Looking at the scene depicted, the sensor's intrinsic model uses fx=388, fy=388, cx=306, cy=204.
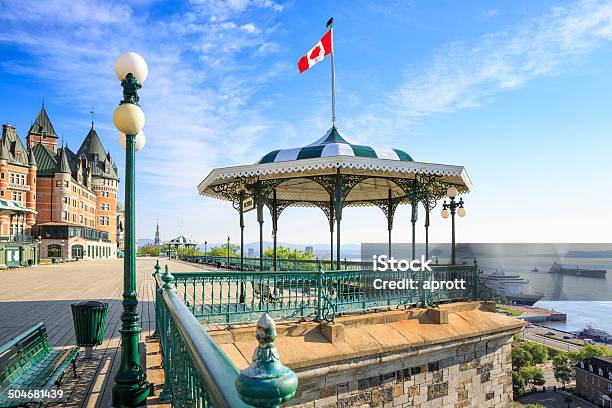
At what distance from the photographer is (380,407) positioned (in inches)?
303

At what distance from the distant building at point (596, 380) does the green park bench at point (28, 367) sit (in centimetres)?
7839

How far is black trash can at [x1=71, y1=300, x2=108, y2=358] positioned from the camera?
21.9ft

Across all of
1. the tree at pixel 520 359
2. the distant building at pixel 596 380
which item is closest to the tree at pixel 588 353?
the distant building at pixel 596 380

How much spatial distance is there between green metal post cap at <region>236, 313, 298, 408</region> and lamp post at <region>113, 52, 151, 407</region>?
3.82 m

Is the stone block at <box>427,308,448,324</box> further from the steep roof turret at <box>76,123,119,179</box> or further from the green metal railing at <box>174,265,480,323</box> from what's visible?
the steep roof turret at <box>76,123,119,179</box>

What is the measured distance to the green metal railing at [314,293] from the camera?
7.47 m

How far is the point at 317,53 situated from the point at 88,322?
11.2 metres

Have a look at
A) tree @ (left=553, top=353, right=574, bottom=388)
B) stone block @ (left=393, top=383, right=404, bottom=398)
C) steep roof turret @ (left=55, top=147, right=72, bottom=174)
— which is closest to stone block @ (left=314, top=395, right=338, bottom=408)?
stone block @ (left=393, top=383, right=404, bottom=398)

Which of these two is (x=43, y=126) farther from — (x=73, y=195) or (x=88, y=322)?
(x=88, y=322)

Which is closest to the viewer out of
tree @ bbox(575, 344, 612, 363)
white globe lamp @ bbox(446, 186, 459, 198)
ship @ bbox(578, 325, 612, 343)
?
white globe lamp @ bbox(446, 186, 459, 198)

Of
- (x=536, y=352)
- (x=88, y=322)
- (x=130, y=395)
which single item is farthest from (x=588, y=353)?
(x=130, y=395)

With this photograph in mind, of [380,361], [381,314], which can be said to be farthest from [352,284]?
[380,361]

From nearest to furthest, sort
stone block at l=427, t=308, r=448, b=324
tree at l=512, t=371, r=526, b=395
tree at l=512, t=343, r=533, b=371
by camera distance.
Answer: stone block at l=427, t=308, r=448, b=324 → tree at l=512, t=371, r=526, b=395 → tree at l=512, t=343, r=533, b=371

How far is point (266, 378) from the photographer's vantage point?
1089 mm
